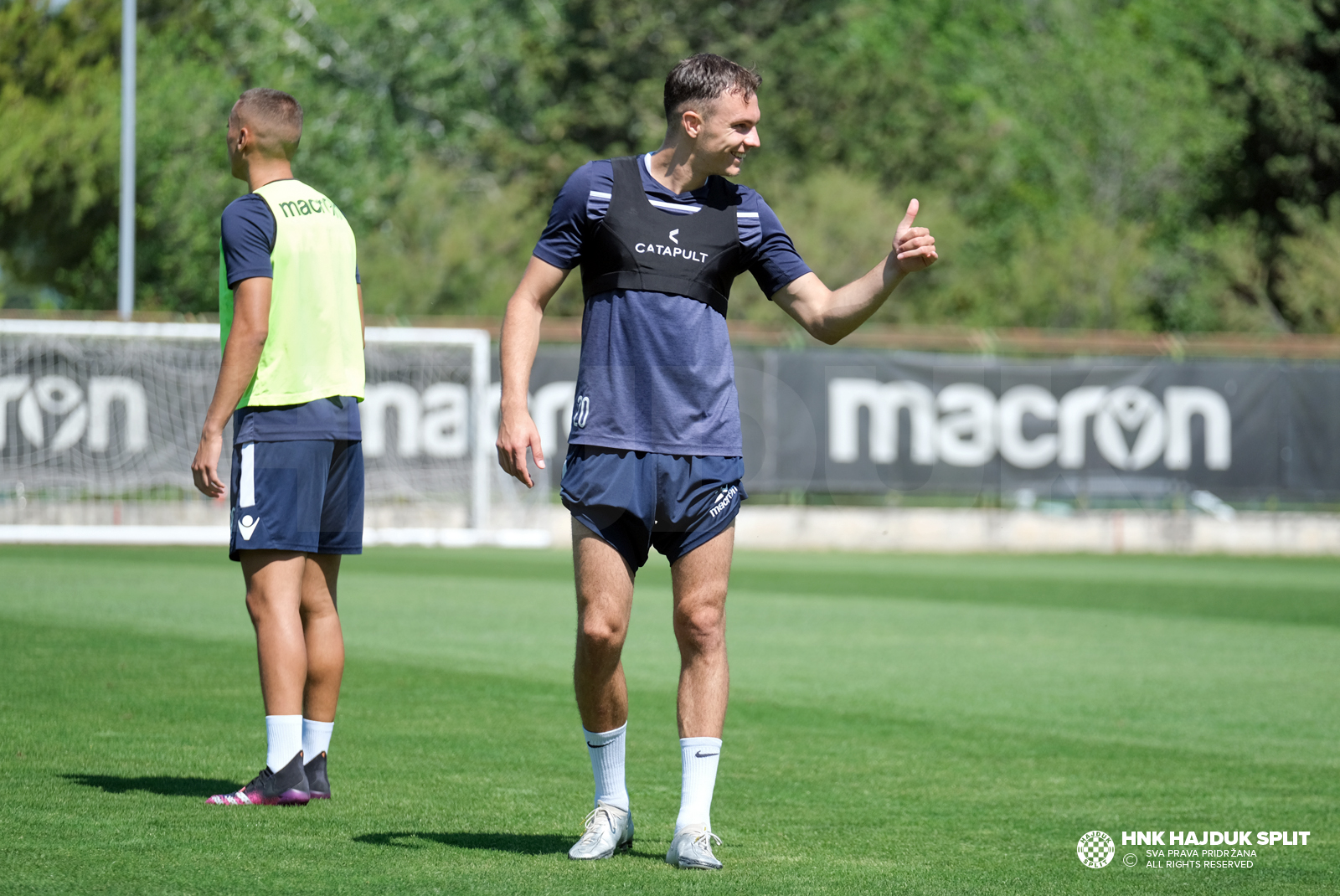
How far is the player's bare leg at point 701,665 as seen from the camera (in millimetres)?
4520

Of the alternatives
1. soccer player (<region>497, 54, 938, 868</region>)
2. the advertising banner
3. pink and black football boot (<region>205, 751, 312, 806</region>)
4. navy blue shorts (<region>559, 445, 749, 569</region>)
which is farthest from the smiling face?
the advertising banner

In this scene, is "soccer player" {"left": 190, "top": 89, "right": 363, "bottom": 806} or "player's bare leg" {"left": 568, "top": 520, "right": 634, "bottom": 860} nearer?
"player's bare leg" {"left": 568, "top": 520, "right": 634, "bottom": 860}

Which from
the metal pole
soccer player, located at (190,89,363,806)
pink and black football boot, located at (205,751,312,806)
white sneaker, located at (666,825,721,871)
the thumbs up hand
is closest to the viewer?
white sneaker, located at (666,825,721,871)

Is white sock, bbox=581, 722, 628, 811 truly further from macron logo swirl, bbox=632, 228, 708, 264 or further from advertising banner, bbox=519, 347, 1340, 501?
advertising banner, bbox=519, 347, 1340, 501

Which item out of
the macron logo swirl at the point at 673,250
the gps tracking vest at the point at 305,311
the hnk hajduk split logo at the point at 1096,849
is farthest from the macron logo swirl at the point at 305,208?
the hnk hajduk split logo at the point at 1096,849

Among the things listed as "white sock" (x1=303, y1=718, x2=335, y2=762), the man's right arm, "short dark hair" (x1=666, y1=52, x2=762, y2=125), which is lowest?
"white sock" (x1=303, y1=718, x2=335, y2=762)

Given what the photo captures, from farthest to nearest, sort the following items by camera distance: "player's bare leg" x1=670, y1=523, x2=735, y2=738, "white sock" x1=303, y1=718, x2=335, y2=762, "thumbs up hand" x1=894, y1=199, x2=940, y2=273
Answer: "white sock" x1=303, y1=718, x2=335, y2=762 → "player's bare leg" x1=670, y1=523, x2=735, y2=738 → "thumbs up hand" x1=894, y1=199, x2=940, y2=273

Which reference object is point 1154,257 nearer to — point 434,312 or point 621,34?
point 621,34

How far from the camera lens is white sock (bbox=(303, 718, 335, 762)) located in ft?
17.5

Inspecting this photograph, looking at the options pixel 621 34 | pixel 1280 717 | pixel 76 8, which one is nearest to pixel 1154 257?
pixel 621 34

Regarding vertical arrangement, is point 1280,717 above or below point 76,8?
below

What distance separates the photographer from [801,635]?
1132 centimetres

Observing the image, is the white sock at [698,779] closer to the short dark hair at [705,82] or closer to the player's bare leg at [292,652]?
the player's bare leg at [292,652]

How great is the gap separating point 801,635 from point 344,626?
299 cm
